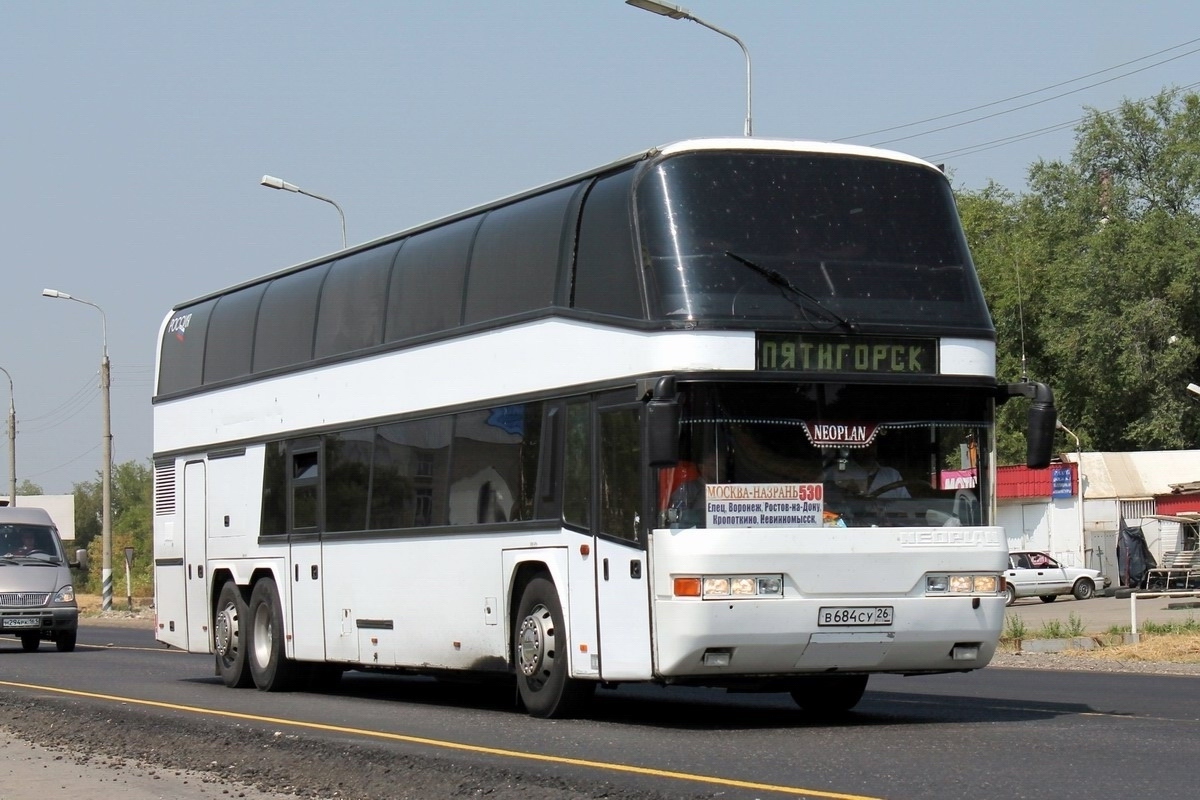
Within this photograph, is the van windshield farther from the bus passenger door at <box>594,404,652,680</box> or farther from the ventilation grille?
the bus passenger door at <box>594,404,652,680</box>

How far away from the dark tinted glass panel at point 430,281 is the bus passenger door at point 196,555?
517cm

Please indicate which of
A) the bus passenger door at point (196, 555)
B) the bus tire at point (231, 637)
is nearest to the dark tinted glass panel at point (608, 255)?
the bus tire at point (231, 637)

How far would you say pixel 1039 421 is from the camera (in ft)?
41.6

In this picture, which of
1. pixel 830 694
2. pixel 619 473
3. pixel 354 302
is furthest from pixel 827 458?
pixel 354 302

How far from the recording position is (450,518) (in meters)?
15.3

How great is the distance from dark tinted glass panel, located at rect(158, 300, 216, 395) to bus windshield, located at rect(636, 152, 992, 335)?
9.72 meters

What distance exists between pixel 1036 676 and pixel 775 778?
1144cm

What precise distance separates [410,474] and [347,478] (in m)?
1.50

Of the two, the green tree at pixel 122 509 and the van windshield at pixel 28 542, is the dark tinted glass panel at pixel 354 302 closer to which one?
the van windshield at pixel 28 542

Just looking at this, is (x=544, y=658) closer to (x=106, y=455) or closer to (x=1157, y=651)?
(x=1157, y=651)

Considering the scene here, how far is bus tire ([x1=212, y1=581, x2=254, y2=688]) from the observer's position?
19.5 metres

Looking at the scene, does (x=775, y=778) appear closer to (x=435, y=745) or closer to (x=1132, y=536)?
(x=435, y=745)

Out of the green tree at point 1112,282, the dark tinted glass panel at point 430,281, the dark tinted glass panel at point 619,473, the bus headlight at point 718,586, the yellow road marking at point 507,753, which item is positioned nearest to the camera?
the yellow road marking at point 507,753

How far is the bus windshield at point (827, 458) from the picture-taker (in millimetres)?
12133
